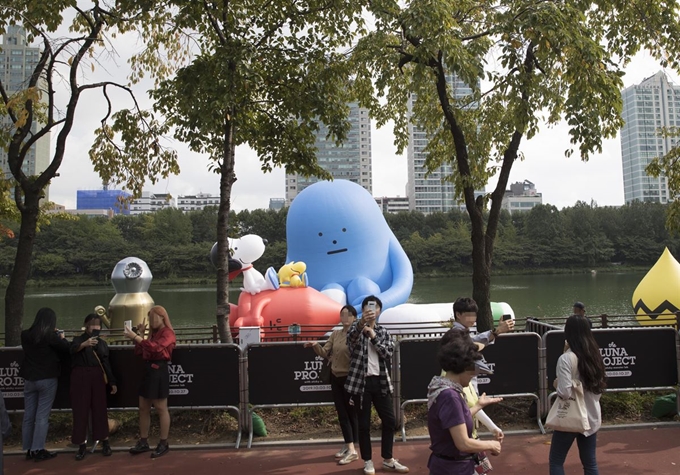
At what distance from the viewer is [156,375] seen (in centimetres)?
606

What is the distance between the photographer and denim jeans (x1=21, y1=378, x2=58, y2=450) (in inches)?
236

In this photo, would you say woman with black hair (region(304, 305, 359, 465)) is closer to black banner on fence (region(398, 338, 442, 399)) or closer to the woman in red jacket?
black banner on fence (region(398, 338, 442, 399))

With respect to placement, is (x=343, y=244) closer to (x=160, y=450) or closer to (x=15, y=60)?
(x=15, y=60)

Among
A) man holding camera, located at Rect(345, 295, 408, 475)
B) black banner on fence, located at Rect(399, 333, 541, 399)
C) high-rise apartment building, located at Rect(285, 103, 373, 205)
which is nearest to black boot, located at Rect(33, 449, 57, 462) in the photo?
man holding camera, located at Rect(345, 295, 408, 475)

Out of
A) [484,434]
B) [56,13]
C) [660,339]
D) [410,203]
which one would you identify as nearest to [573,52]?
[660,339]

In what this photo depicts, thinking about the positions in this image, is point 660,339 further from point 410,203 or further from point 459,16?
point 410,203

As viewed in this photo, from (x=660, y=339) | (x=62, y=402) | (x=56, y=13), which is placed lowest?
(x=62, y=402)

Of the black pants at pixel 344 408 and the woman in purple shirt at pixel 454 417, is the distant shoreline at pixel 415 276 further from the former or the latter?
the woman in purple shirt at pixel 454 417

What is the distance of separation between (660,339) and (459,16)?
6043mm

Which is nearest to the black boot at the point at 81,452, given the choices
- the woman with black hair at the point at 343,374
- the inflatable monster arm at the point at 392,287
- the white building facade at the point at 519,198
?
the woman with black hair at the point at 343,374

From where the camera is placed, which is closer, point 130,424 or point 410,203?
point 130,424

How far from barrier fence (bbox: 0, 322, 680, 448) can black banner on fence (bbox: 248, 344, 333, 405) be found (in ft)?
0.04

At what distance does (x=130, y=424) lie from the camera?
6.99 metres

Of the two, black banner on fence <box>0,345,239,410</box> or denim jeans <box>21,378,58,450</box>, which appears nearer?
denim jeans <box>21,378,58,450</box>
